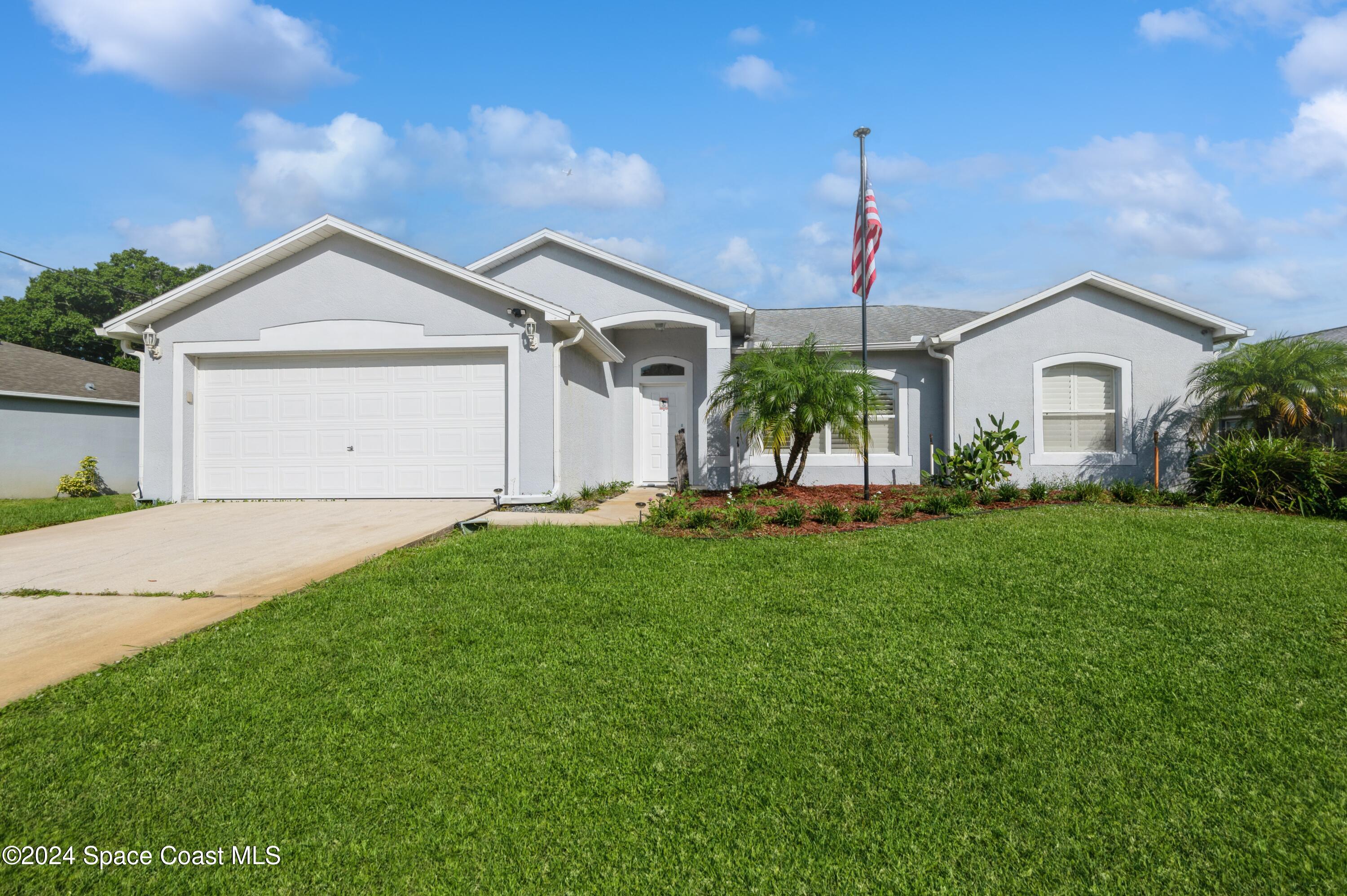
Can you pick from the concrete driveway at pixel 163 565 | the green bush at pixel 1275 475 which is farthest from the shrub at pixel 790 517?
the green bush at pixel 1275 475

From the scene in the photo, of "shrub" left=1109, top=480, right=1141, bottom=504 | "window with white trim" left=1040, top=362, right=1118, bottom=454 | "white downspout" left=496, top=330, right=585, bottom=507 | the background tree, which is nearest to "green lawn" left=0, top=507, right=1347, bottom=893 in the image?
"white downspout" left=496, top=330, right=585, bottom=507

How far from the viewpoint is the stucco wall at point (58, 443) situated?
A: 591 inches

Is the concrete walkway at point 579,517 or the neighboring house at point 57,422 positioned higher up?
the neighboring house at point 57,422

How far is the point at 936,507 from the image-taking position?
29.6ft

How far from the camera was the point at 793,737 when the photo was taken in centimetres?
335

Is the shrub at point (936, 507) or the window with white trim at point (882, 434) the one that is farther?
the window with white trim at point (882, 434)

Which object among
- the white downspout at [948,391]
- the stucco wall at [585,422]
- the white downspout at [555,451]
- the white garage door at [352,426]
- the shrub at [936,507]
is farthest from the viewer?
the white downspout at [948,391]

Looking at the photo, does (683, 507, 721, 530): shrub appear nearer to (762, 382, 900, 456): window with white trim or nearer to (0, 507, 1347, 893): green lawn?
(0, 507, 1347, 893): green lawn

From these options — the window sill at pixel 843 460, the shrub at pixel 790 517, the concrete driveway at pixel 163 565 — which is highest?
the window sill at pixel 843 460

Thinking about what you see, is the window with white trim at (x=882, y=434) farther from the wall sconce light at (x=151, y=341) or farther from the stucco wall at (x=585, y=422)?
the wall sconce light at (x=151, y=341)

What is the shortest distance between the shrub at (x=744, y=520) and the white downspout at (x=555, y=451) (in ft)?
9.71

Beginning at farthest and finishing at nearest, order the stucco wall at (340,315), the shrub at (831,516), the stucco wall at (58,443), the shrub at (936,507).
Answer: the stucco wall at (58,443), the stucco wall at (340,315), the shrub at (936,507), the shrub at (831,516)

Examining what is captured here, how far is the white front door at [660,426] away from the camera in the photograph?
14.5 metres

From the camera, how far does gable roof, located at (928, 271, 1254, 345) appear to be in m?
12.5
